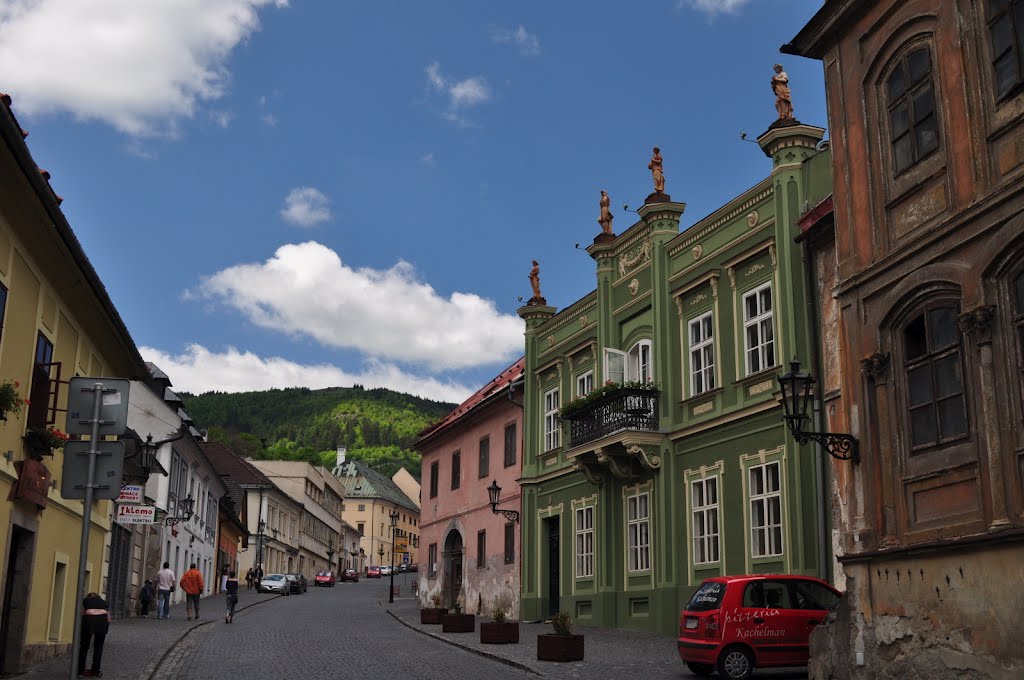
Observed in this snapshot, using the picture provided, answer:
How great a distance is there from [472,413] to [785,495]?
63.5 ft

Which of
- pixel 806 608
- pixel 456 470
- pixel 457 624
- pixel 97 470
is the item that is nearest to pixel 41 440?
pixel 97 470

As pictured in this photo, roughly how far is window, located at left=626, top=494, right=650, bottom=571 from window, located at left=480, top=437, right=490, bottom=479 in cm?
1158

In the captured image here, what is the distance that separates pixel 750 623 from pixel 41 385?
10.9 m

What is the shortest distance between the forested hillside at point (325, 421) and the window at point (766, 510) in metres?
144

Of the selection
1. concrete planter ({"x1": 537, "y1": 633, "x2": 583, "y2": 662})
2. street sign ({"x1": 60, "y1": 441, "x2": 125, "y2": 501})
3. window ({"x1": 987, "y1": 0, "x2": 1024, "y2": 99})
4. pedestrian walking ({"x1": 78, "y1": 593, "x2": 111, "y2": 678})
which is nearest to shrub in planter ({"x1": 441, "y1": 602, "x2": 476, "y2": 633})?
concrete planter ({"x1": 537, "y1": 633, "x2": 583, "y2": 662})

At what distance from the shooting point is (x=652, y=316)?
2684 centimetres

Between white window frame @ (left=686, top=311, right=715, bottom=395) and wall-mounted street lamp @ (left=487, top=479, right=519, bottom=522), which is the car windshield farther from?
wall-mounted street lamp @ (left=487, top=479, right=519, bottom=522)

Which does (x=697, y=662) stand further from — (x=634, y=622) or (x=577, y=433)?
(x=577, y=433)

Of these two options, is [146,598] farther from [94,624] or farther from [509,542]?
[94,624]

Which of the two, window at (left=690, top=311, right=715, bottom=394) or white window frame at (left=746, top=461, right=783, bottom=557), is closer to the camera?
white window frame at (left=746, top=461, right=783, bottom=557)

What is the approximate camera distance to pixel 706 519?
78.4 feet

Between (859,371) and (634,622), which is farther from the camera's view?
(634,622)

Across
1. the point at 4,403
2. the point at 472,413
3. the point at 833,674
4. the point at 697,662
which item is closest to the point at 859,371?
the point at 833,674

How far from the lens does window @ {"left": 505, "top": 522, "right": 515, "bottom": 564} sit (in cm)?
3478
